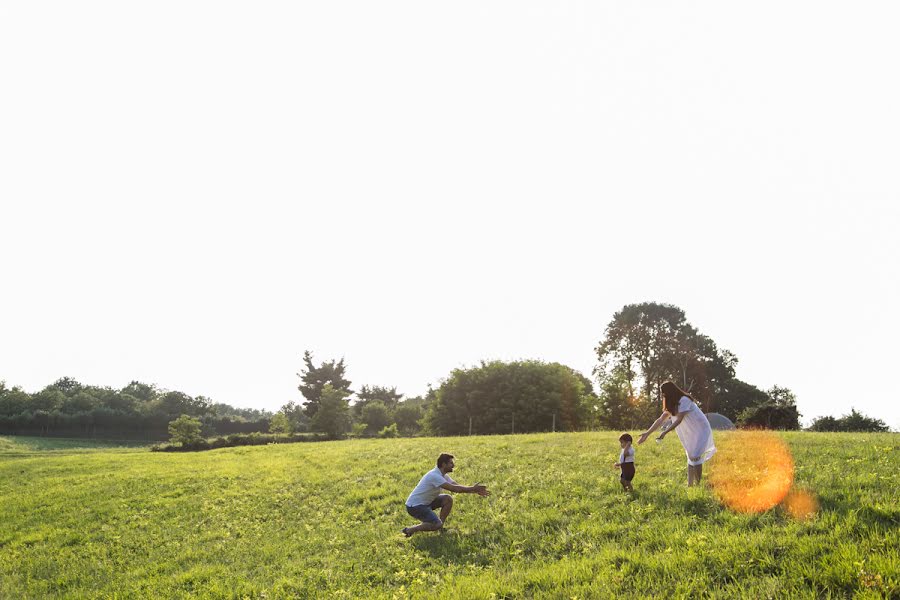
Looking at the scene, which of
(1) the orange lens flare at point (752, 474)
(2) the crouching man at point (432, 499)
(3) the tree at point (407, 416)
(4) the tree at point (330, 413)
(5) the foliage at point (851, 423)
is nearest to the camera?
(1) the orange lens flare at point (752, 474)

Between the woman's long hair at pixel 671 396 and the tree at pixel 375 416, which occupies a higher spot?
the woman's long hair at pixel 671 396

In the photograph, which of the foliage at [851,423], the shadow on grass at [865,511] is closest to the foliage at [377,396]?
the foliage at [851,423]

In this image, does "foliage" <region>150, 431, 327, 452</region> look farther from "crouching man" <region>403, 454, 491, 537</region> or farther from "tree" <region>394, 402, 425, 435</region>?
"tree" <region>394, 402, 425, 435</region>

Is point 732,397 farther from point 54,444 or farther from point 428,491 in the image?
point 54,444

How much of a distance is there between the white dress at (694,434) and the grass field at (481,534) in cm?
89

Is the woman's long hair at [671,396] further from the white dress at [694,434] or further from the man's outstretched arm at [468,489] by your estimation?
the man's outstretched arm at [468,489]

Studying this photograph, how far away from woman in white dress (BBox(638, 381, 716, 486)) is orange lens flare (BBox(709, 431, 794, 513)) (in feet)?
1.75

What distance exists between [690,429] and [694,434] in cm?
17

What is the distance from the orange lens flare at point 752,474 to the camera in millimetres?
9211

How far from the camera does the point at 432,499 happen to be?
11516 millimetres

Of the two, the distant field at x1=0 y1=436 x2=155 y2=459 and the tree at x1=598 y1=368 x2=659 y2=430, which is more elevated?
the tree at x1=598 y1=368 x2=659 y2=430

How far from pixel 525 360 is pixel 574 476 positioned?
147 feet

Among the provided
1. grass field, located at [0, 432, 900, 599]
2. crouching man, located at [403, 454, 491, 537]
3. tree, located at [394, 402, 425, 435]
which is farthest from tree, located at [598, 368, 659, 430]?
tree, located at [394, 402, 425, 435]

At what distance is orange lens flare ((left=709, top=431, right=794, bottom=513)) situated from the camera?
30.2 feet
